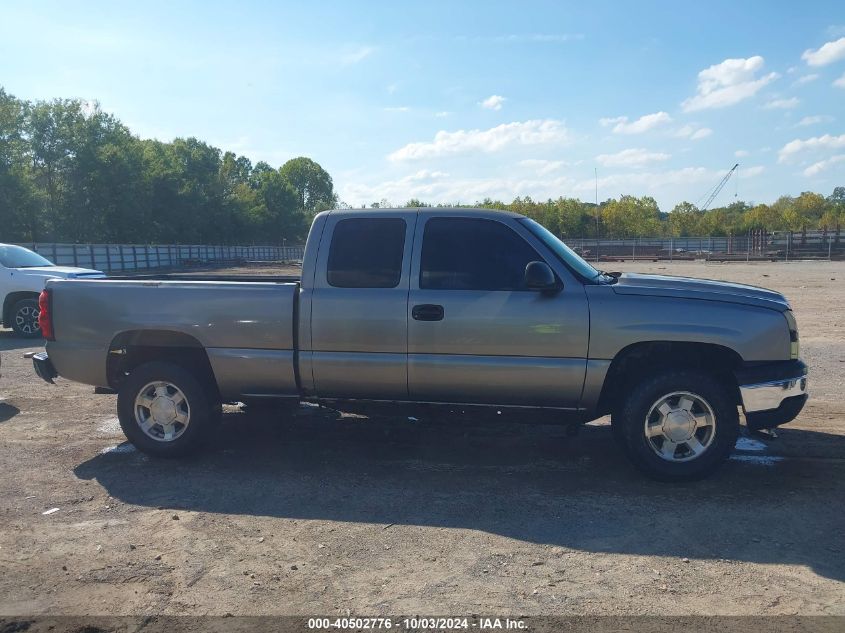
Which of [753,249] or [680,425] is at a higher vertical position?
[753,249]

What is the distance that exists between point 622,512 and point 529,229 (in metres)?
2.25

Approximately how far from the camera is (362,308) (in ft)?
17.7

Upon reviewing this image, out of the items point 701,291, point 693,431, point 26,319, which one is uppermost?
point 701,291

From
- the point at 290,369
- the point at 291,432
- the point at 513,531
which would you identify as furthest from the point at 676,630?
the point at 291,432

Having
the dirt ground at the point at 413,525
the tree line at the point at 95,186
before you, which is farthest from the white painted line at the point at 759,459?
the tree line at the point at 95,186

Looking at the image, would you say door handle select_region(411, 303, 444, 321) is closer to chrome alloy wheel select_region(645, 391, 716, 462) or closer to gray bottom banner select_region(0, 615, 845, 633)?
chrome alloy wheel select_region(645, 391, 716, 462)

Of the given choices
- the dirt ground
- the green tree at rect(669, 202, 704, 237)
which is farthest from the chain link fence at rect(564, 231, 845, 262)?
the dirt ground

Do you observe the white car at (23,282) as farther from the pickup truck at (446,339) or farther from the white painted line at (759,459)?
the white painted line at (759,459)

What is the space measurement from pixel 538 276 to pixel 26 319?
463 inches

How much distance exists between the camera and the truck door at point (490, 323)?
5.16 meters

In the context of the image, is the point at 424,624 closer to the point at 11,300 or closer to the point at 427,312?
the point at 427,312

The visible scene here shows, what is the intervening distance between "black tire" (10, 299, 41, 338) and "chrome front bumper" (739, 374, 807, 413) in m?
12.7

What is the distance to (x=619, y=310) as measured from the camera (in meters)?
5.09

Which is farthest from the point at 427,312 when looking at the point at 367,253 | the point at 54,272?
the point at 54,272
